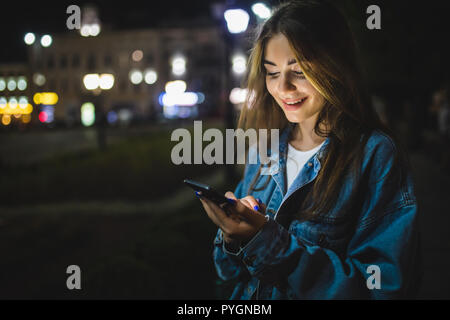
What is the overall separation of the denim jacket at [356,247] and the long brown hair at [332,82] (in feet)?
0.14

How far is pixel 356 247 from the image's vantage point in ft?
4.99

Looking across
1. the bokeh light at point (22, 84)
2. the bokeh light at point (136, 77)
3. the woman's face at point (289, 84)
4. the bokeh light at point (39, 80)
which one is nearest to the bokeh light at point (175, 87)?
the bokeh light at point (136, 77)

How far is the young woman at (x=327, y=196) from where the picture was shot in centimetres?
147

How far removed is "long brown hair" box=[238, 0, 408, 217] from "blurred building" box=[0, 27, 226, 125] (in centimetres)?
5544

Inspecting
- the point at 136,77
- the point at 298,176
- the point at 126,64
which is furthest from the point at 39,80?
the point at 298,176

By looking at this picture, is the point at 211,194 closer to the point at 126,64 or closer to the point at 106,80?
the point at 106,80

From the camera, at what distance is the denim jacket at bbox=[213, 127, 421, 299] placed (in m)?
1.44

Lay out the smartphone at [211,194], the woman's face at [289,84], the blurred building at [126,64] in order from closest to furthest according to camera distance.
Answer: the smartphone at [211,194] < the woman's face at [289,84] < the blurred building at [126,64]

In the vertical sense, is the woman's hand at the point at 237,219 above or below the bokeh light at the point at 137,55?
below

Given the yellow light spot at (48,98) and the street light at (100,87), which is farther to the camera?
the yellow light spot at (48,98)

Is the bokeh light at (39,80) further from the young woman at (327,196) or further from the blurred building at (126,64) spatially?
the young woman at (327,196)

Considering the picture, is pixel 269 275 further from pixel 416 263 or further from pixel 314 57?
pixel 314 57

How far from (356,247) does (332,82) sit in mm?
675

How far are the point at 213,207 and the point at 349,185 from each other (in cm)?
56
